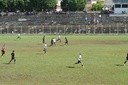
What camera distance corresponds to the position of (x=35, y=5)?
415ft

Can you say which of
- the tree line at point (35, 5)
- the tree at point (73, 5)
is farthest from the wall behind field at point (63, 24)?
the tree at point (73, 5)

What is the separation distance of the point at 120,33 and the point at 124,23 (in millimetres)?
7704

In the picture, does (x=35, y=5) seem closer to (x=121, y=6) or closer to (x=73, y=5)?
(x=73, y=5)

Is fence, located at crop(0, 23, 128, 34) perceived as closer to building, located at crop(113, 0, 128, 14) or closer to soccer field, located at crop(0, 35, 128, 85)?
building, located at crop(113, 0, 128, 14)

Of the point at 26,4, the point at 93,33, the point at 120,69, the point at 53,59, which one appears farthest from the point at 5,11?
the point at 120,69

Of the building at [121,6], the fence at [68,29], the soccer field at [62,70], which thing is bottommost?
the fence at [68,29]

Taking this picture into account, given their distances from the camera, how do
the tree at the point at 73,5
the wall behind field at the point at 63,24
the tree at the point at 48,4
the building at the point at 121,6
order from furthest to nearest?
the tree at the point at 73,5 → the tree at the point at 48,4 → the building at the point at 121,6 → the wall behind field at the point at 63,24

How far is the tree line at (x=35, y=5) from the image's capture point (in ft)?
408

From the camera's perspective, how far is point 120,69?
36594 mm

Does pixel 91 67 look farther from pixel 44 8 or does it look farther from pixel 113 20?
pixel 44 8

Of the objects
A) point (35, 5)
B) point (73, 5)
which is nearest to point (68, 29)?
point (35, 5)

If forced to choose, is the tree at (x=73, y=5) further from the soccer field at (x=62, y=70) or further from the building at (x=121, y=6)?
the soccer field at (x=62, y=70)

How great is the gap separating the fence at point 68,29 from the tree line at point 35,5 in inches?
1065

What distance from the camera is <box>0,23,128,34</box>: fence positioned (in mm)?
93875
